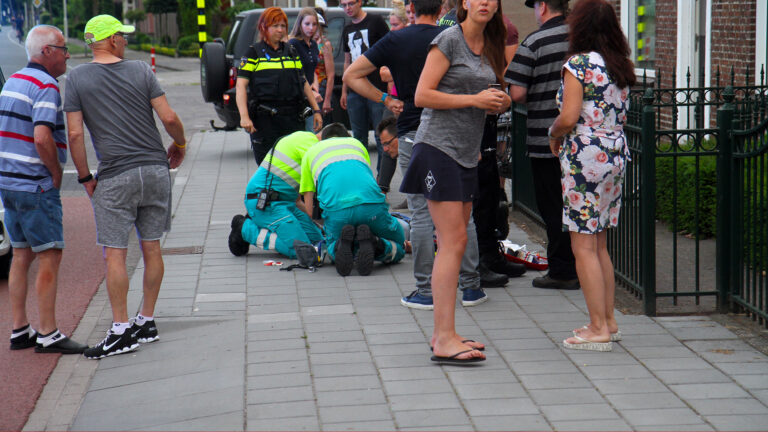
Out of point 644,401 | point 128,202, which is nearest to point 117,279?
point 128,202

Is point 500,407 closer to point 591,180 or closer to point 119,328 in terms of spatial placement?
point 591,180

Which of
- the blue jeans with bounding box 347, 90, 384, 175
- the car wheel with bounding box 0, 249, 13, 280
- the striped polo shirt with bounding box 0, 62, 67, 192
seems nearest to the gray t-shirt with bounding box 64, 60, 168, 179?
the striped polo shirt with bounding box 0, 62, 67, 192

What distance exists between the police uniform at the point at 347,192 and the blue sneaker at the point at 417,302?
1.11m

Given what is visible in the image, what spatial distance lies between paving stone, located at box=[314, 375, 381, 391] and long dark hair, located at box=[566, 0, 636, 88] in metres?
1.94

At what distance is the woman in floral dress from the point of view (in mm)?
5031

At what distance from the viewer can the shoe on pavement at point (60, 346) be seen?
5.75 meters

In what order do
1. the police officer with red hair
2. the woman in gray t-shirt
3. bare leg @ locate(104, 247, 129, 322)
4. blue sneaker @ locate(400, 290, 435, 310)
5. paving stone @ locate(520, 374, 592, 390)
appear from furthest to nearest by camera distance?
the police officer with red hair, blue sneaker @ locate(400, 290, 435, 310), bare leg @ locate(104, 247, 129, 322), the woman in gray t-shirt, paving stone @ locate(520, 374, 592, 390)

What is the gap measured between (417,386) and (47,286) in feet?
7.79

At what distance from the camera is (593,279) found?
203 inches

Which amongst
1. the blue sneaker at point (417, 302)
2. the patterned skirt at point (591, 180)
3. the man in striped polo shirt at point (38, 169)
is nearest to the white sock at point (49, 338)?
the man in striped polo shirt at point (38, 169)

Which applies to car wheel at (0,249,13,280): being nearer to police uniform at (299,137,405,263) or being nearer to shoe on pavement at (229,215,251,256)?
shoe on pavement at (229,215,251,256)

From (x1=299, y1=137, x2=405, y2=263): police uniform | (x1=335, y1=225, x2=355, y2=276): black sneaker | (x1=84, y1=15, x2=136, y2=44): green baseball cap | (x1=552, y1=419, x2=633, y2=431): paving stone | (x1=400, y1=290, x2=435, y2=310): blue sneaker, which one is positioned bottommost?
(x1=552, y1=419, x2=633, y2=431): paving stone

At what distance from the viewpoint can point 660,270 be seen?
711 centimetres

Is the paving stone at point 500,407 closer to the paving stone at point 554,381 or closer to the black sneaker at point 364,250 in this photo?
the paving stone at point 554,381
